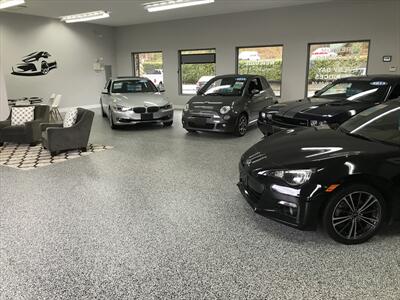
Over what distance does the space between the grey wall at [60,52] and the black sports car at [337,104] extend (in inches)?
362

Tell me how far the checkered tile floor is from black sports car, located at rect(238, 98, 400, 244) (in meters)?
4.12

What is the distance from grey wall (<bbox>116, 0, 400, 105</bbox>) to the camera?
9.32 m

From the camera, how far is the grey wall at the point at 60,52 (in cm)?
1092

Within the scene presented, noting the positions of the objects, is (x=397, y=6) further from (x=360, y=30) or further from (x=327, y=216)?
(x=327, y=216)

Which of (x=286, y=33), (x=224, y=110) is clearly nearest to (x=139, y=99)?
(x=224, y=110)

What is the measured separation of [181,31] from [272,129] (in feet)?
27.3

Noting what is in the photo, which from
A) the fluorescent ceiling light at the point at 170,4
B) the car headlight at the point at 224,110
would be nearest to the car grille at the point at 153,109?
the car headlight at the point at 224,110

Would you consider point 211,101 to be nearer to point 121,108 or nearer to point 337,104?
point 121,108

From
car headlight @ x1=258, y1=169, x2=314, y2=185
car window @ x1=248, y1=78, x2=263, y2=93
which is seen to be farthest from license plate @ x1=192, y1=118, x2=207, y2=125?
car headlight @ x1=258, y1=169, x2=314, y2=185

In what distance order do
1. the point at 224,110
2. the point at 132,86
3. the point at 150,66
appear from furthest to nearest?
the point at 150,66, the point at 132,86, the point at 224,110

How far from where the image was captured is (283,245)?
2.88m

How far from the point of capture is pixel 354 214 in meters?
2.78

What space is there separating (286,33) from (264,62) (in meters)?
1.25

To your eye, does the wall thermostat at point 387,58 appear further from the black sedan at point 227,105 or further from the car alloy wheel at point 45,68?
the car alloy wheel at point 45,68
